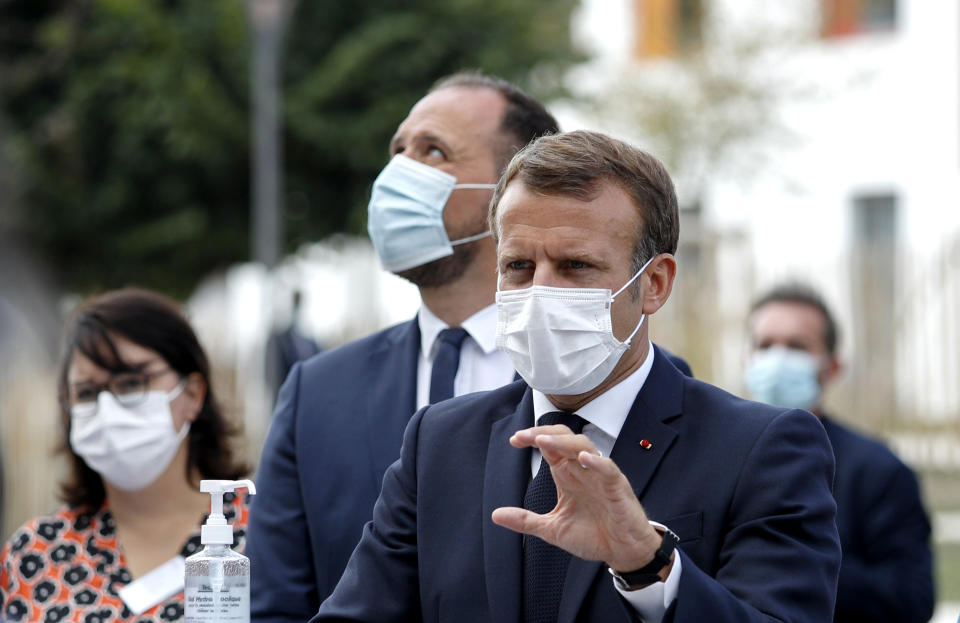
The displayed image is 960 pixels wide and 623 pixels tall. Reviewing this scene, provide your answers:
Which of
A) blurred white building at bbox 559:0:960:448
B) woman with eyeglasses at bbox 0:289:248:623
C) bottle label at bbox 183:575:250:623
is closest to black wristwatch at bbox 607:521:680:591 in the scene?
bottle label at bbox 183:575:250:623

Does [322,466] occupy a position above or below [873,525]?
above

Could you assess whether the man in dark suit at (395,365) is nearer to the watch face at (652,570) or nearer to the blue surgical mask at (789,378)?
the watch face at (652,570)

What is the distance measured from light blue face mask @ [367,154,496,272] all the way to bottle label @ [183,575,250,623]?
1309 millimetres

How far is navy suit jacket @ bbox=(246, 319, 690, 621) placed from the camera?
363 cm

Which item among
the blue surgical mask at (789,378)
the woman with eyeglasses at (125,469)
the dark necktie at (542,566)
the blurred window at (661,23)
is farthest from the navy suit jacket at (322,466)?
the blurred window at (661,23)

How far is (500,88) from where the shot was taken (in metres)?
4.14

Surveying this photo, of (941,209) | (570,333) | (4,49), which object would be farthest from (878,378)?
(570,333)

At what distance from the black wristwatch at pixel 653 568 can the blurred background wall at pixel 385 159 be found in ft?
24.4

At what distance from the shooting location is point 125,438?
14.0ft

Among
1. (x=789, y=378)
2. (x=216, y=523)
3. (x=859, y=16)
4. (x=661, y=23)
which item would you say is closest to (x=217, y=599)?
(x=216, y=523)

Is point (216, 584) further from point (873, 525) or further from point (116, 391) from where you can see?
point (873, 525)

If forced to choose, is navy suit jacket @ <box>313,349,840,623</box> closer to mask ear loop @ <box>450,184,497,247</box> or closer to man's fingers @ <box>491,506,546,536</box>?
man's fingers @ <box>491,506,546,536</box>

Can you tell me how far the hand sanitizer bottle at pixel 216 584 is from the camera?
2.85m

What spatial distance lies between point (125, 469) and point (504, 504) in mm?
1911
